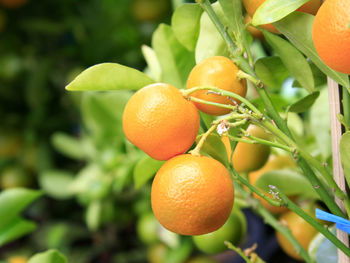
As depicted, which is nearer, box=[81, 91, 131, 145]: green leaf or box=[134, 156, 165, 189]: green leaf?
box=[134, 156, 165, 189]: green leaf

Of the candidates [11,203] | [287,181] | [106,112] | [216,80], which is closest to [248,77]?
[216,80]

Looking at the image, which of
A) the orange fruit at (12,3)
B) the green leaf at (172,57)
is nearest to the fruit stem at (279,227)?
the green leaf at (172,57)

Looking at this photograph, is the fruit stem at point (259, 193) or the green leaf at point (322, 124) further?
the green leaf at point (322, 124)

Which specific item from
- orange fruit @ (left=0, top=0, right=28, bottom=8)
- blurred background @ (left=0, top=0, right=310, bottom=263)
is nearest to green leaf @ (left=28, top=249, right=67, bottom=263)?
blurred background @ (left=0, top=0, right=310, bottom=263)

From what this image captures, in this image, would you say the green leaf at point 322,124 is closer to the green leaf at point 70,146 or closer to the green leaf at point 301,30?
the green leaf at point 301,30

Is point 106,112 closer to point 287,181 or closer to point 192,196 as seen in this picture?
point 287,181

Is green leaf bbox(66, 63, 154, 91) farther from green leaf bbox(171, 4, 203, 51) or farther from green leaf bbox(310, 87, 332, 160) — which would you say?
green leaf bbox(310, 87, 332, 160)
